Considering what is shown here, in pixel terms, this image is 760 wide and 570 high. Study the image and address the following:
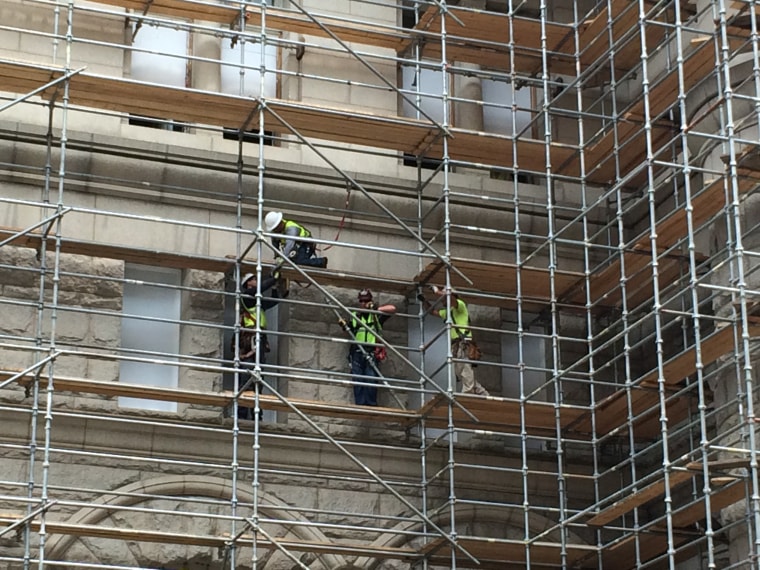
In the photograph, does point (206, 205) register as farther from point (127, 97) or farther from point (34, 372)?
point (34, 372)

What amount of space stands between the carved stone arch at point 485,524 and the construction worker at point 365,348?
1928 mm

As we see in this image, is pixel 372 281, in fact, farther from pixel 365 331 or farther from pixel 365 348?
pixel 365 348

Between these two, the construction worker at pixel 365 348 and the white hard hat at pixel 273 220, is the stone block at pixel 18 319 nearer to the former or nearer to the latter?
the white hard hat at pixel 273 220

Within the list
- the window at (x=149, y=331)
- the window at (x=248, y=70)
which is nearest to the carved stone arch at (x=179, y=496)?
the window at (x=149, y=331)

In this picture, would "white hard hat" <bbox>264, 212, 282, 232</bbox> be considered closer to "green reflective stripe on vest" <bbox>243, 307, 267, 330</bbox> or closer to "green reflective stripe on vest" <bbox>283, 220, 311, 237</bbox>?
"green reflective stripe on vest" <bbox>283, 220, 311, 237</bbox>

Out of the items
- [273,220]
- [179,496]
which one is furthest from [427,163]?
[179,496]

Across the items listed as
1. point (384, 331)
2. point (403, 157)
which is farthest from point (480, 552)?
point (403, 157)

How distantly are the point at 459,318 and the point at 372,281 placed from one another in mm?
1442

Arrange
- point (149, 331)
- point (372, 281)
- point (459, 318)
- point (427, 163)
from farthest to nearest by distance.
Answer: point (427, 163) → point (459, 318) → point (372, 281) → point (149, 331)

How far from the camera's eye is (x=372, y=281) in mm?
30906

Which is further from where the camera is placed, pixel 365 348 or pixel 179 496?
pixel 365 348

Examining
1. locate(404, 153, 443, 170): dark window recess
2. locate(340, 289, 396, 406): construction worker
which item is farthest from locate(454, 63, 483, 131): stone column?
locate(340, 289, 396, 406): construction worker

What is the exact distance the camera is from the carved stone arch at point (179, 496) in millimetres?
28828

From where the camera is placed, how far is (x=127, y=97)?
2983 cm
